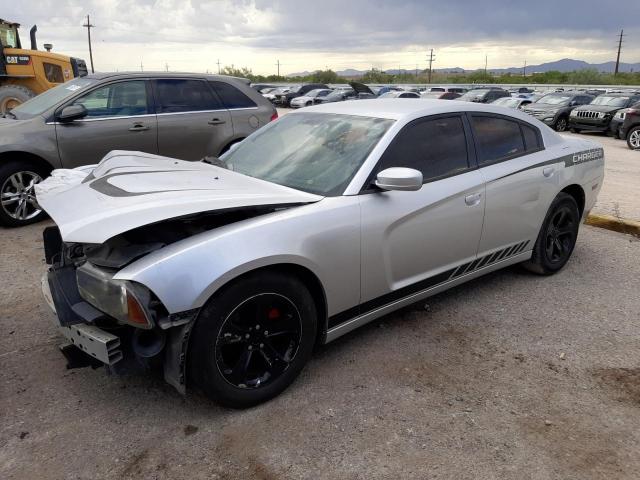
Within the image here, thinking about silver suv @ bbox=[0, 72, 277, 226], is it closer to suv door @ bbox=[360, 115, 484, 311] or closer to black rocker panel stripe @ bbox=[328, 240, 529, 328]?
suv door @ bbox=[360, 115, 484, 311]

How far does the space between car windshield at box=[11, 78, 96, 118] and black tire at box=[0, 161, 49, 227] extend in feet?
2.25

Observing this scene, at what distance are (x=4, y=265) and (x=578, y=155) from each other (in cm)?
532

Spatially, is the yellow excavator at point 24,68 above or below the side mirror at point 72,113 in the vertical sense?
above

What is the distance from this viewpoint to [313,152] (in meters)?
3.48

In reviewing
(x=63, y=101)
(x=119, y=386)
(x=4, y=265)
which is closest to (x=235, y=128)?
(x=63, y=101)

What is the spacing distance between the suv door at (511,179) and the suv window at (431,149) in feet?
0.64

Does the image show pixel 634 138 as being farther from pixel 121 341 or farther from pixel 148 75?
pixel 121 341

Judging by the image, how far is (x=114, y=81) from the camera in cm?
640

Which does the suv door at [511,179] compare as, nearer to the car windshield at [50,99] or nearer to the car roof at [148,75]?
the car roof at [148,75]

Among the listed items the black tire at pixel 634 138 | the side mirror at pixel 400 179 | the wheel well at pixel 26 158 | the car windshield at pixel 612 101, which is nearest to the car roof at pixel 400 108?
the side mirror at pixel 400 179

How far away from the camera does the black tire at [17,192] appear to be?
582 cm

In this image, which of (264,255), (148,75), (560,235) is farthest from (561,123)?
(264,255)

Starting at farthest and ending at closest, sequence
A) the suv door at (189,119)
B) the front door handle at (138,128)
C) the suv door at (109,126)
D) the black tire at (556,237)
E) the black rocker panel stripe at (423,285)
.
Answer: the suv door at (189,119) → the front door handle at (138,128) → the suv door at (109,126) → the black tire at (556,237) → the black rocker panel stripe at (423,285)

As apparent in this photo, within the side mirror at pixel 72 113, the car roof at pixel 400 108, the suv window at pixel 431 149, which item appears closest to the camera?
the suv window at pixel 431 149
